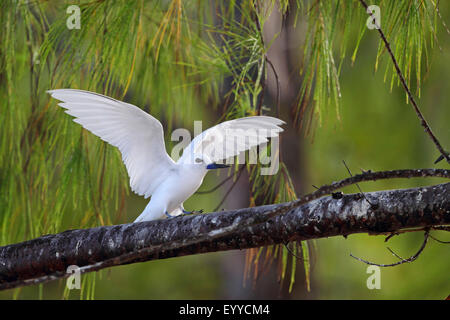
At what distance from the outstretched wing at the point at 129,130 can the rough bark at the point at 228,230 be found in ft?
0.79

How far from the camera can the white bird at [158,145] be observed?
44.8 inches

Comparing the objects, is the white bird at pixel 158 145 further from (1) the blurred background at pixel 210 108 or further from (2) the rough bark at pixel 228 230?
(2) the rough bark at pixel 228 230

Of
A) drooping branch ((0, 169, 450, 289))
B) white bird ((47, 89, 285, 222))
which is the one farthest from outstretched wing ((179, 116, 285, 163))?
drooping branch ((0, 169, 450, 289))

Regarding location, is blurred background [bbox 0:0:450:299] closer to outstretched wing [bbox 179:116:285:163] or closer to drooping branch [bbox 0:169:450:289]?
outstretched wing [bbox 179:116:285:163]

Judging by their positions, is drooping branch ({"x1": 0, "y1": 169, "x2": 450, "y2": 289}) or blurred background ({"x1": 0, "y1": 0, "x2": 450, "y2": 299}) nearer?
drooping branch ({"x1": 0, "y1": 169, "x2": 450, "y2": 289})

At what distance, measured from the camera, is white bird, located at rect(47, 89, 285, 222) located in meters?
1.14

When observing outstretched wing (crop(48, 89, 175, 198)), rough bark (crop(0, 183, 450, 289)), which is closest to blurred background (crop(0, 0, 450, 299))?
outstretched wing (crop(48, 89, 175, 198))

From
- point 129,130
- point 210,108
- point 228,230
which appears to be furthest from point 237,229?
point 210,108

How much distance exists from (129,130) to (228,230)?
63cm

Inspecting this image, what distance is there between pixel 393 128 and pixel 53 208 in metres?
2.48

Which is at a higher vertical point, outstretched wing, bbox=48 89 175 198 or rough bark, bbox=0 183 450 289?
outstretched wing, bbox=48 89 175 198

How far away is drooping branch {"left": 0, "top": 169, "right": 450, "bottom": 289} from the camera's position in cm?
65

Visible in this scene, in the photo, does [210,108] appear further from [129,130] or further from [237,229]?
[237,229]

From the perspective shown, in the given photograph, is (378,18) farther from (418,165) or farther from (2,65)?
(418,165)
